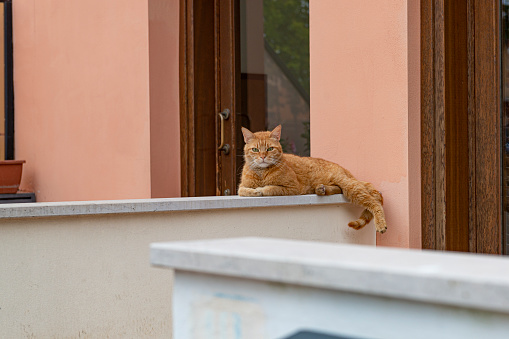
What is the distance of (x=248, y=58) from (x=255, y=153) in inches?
48.7

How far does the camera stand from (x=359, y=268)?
74cm

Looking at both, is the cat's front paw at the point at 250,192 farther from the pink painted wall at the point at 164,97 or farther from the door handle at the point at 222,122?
the pink painted wall at the point at 164,97

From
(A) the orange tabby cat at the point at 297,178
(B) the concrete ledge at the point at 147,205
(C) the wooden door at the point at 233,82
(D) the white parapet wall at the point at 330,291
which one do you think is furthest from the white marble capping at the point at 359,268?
(C) the wooden door at the point at 233,82

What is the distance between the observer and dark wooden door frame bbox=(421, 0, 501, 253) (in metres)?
2.46

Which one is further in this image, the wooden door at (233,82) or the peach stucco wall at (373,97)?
the wooden door at (233,82)

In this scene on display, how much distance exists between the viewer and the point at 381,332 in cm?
76

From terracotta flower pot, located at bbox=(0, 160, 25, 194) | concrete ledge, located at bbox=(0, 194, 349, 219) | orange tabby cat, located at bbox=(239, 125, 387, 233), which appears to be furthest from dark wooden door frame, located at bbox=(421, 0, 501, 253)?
terracotta flower pot, located at bbox=(0, 160, 25, 194)

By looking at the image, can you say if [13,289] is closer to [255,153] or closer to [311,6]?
[255,153]

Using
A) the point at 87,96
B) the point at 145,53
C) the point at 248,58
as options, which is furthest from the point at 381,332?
the point at 87,96

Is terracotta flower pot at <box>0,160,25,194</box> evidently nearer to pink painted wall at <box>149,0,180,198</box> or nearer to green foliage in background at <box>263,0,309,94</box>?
pink painted wall at <box>149,0,180,198</box>

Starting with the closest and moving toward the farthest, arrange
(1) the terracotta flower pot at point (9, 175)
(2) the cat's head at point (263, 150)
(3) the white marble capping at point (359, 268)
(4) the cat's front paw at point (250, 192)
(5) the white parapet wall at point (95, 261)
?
(3) the white marble capping at point (359, 268) → (5) the white parapet wall at point (95, 261) → (4) the cat's front paw at point (250, 192) → (2) the cat's head at point (263, 150) → (1) the terracotta flower pot at point (9, 175)

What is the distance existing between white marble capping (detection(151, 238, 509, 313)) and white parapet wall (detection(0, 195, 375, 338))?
1280 millimetres

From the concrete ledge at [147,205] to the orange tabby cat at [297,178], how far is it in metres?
0.09

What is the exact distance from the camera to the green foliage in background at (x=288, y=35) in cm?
387
